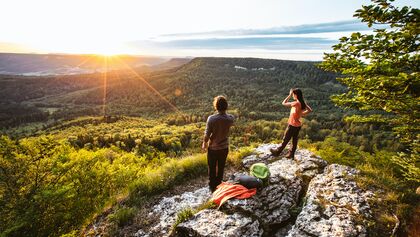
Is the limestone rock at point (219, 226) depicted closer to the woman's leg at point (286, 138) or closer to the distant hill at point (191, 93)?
the woman's leg at point (286, 138)

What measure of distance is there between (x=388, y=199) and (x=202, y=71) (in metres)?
195

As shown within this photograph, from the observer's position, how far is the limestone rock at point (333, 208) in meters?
4.63

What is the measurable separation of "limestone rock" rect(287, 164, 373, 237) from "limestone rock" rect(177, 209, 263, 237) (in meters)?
0.72

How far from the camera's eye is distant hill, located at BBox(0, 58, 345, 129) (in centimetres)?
12812

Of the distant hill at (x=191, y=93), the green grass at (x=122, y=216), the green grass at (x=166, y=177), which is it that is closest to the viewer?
the green grass at (x=122, y=216)

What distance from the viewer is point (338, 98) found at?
208 inches

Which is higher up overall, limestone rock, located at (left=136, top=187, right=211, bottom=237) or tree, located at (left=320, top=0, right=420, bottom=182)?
tree, located at (left=320, top=0, right=420, bottom=182)

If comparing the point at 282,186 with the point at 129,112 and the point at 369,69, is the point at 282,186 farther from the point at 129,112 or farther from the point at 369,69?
the point at 129,112

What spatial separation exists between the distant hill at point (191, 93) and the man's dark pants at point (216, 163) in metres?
103

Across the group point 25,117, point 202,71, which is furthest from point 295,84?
point 25,117

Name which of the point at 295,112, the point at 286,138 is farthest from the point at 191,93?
the point at 295,112

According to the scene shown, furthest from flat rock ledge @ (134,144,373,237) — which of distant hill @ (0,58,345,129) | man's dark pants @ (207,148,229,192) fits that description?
distant hill @ (0,58,345,129)

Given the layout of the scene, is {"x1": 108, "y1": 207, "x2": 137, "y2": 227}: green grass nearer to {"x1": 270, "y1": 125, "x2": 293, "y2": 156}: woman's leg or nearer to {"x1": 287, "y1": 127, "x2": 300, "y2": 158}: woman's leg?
{"x1": 270, "y1": 125, "x2": 293, "y2": 156}: woman's leg

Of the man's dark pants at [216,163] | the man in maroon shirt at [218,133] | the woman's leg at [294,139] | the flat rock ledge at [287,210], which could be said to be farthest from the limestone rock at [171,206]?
the woman's leg at [294,139]
